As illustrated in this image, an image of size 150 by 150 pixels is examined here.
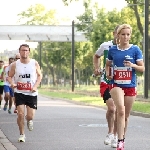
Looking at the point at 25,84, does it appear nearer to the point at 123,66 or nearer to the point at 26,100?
the point at 26,100

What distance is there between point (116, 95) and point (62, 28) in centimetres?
7369

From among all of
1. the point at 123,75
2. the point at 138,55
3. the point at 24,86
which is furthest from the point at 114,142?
the point at 24,86

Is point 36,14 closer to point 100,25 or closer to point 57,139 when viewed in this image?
point 100,25

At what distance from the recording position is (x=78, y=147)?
11.6 meters

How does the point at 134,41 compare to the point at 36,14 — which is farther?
the point at 36,14

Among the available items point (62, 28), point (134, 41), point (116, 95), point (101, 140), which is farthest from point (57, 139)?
point (62, 28)

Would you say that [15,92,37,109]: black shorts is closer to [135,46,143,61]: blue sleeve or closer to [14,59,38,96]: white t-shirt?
[14,59,38,96]: white t-shirt

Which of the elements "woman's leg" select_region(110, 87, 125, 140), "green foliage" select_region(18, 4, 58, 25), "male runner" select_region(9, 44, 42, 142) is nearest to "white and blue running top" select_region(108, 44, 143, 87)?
"woman's leg" select_region(110, 87, 125, 140)

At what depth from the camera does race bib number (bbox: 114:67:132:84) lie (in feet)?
33.2

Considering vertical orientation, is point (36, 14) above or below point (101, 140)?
above

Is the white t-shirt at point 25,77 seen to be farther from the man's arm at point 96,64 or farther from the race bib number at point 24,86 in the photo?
the man's arm at point 96,64

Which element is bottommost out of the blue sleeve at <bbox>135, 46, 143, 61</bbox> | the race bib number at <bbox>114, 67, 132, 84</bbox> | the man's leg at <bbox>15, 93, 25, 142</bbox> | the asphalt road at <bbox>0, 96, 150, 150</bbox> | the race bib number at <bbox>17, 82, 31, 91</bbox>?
the asphalt road at <bbox>0, 96, 150, 150</bbox>

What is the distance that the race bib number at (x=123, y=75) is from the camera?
10117mm

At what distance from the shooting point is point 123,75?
398 inches
